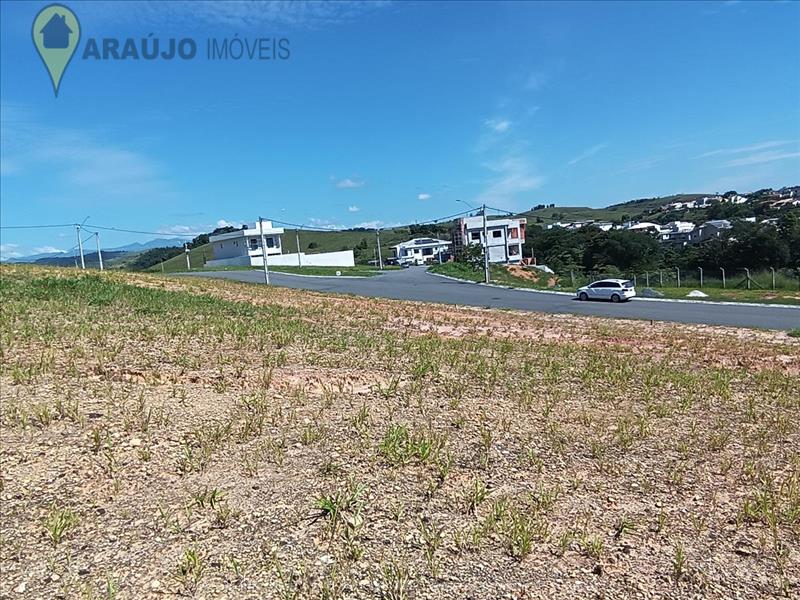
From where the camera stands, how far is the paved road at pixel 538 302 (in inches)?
857

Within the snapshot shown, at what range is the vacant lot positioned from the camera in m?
2.84

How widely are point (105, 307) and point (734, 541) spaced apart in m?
11.2

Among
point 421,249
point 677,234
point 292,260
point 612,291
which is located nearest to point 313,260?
point 292,260

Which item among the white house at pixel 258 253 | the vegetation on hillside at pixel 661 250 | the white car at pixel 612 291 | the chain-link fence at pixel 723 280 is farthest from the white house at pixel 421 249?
the white car at pixel 612 291

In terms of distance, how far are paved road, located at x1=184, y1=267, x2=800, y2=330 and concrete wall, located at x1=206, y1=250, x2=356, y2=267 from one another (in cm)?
1460

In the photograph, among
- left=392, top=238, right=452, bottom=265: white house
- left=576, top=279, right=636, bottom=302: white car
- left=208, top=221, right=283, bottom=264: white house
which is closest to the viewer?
left=576, top=279, right=636, bottom=302: white car

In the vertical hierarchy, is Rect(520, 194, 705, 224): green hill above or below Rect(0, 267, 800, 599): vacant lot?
above

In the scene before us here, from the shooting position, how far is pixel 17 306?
992cm

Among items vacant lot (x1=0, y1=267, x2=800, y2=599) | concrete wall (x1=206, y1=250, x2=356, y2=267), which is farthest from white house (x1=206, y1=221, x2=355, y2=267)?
vacant lot (x1=0, y1=267, x2=800, y2=599)

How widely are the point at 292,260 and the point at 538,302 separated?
3762 cm

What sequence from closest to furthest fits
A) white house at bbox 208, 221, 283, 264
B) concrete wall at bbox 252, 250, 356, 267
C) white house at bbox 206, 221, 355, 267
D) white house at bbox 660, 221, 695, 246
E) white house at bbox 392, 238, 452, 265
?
concrete wall at bbox 252, 250, 356, 267 → white house at bbox 206, 221, 355, 267 → white house at bbox 208, 221, 283, 264 → white house at bbox 660, 221, 695, 246 → white house at bbox 392, 238, 452, 265

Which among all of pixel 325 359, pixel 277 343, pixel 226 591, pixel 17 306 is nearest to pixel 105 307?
pixel 17 306

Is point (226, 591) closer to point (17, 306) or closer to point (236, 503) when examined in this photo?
point (236, 503)

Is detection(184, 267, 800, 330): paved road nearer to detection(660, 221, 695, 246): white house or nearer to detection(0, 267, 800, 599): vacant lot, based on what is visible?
detection(0, 267, 800, 599): vacant lot
